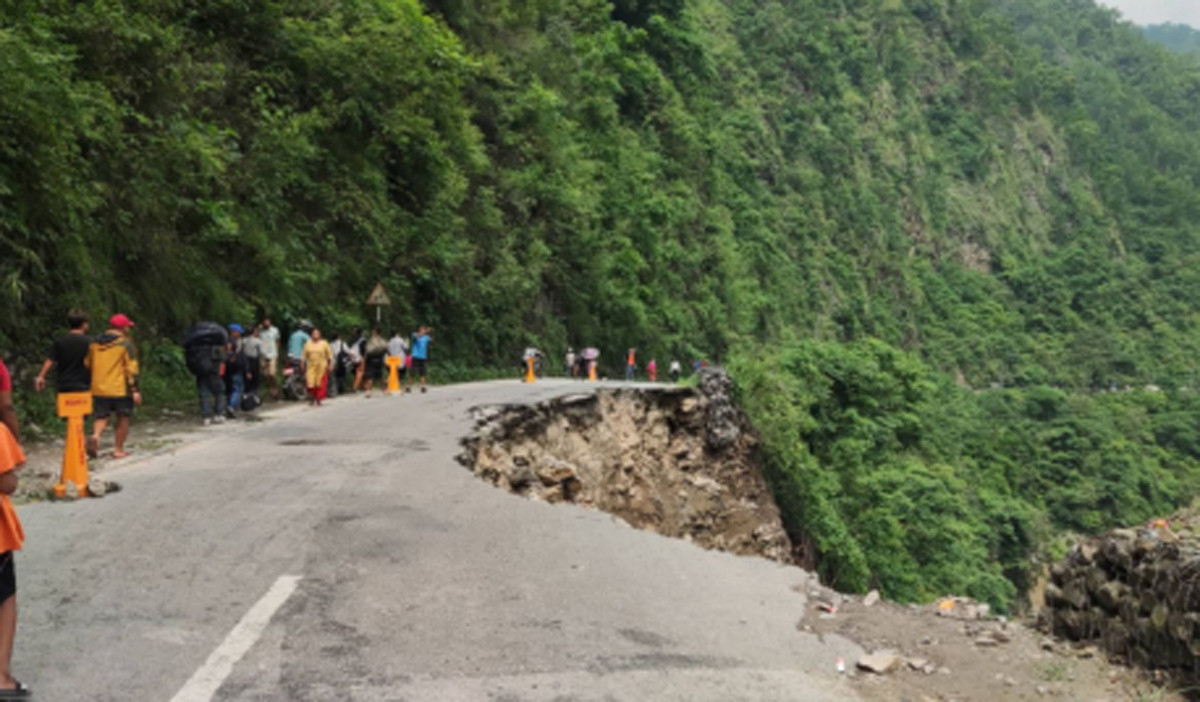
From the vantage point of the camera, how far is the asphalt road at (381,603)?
4.96 meters

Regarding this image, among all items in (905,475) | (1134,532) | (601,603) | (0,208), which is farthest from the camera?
(905,475)

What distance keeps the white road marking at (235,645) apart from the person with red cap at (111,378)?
6.00m

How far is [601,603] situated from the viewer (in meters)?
6.52

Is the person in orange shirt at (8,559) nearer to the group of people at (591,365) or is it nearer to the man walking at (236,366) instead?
the man walking at (236,366)

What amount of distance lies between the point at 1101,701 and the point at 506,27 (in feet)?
119

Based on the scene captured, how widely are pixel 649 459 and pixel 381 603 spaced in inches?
724

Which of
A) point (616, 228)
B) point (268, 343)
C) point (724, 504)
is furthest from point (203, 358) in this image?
point (616, 228)

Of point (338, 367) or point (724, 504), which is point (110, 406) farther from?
point (724, 504)

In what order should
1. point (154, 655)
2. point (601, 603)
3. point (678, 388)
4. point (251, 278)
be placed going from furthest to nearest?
point (678, 388)
point (251, 278)
point (601, 603)
point (154, 655)

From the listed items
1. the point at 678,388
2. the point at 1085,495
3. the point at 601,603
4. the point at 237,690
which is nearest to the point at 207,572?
the point at 237,690

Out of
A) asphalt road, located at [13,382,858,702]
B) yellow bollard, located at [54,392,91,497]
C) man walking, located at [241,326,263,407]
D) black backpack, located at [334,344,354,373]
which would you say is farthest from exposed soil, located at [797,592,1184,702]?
black backpack, located at [334,344,354,373]

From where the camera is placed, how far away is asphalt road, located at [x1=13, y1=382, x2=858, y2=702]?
4.96 meters

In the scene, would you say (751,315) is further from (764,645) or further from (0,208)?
(764,645)

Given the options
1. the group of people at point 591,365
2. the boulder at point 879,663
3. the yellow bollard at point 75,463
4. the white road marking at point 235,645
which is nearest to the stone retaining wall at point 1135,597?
the boulder at point 879,663
